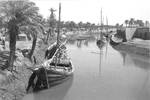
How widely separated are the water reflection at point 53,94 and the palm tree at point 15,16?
10.2 ft

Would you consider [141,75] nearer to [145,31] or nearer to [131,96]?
[131,96]

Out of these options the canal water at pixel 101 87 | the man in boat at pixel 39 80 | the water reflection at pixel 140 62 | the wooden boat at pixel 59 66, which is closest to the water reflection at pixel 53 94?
the canal water at pixel 101 87

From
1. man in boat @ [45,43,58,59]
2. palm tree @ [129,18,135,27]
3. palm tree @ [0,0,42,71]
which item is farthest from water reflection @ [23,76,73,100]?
palm tree @ [129,18,135,27]

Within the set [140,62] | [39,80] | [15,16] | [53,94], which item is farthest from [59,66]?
[140,62]

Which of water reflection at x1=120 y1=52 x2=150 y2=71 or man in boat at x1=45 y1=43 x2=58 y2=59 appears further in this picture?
water reflection at x1=120 y1=52 x2=150 y2=71

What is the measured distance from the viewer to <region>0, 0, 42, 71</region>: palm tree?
49.3ft

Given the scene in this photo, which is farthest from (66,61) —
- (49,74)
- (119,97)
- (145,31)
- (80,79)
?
(145,31)

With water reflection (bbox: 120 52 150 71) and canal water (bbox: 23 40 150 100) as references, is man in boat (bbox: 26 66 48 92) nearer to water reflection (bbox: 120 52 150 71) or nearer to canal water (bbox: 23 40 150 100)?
canal water (bbox: 23 40 150 100)

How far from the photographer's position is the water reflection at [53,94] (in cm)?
1515

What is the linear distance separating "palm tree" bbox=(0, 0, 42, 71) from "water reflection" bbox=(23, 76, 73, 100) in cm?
311

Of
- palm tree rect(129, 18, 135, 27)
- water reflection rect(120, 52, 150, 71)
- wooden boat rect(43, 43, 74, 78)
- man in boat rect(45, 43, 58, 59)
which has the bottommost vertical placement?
water reflection rect(120, 52, 150, 71)

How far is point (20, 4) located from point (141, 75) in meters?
17.6

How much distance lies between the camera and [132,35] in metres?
58.0

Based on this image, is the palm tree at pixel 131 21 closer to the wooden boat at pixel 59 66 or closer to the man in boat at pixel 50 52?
the man in boat at pixel 50 52
